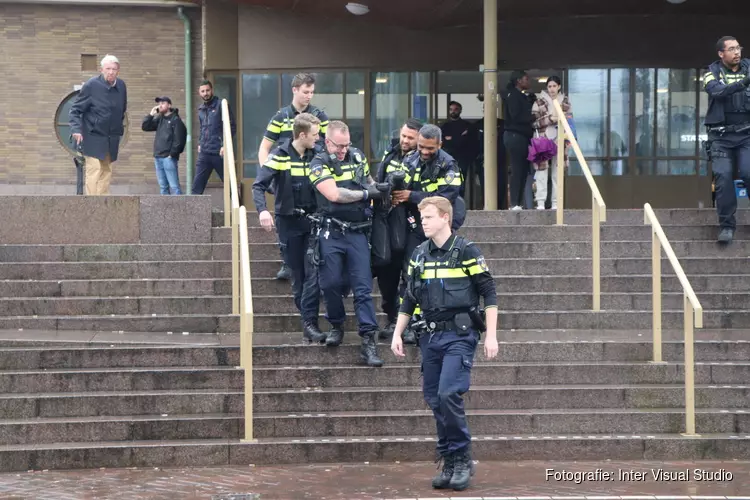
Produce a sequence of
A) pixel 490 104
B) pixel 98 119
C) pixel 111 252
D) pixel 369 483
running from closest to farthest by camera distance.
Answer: pixel 369 483, pixel 111 252, pixel 98 119, pixel 490 104

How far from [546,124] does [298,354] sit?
5.80m

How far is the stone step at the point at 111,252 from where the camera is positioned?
41.5ft

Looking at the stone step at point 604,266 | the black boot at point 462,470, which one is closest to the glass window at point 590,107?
the stone step at point 604,266

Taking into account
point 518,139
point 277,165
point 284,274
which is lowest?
point 284,274

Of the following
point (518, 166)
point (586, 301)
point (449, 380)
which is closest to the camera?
point (449, 380)

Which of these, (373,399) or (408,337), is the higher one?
(408,337)

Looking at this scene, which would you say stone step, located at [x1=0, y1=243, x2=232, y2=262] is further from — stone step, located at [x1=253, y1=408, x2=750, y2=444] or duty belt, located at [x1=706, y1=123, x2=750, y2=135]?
duty belt, located at [x1=706, y1=123, x2=750, y2=135]

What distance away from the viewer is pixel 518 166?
1538 centimetres

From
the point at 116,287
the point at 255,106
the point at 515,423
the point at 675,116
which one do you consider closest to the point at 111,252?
the point at 116,287

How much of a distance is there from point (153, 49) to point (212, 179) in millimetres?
2485

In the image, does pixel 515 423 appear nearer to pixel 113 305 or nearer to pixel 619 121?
pixel 113 305

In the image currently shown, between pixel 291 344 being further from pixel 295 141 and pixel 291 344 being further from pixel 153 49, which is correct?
pixel 153 49

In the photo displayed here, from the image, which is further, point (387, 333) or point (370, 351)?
point (387, 333)

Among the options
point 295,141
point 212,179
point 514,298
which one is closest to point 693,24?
point 212,179
